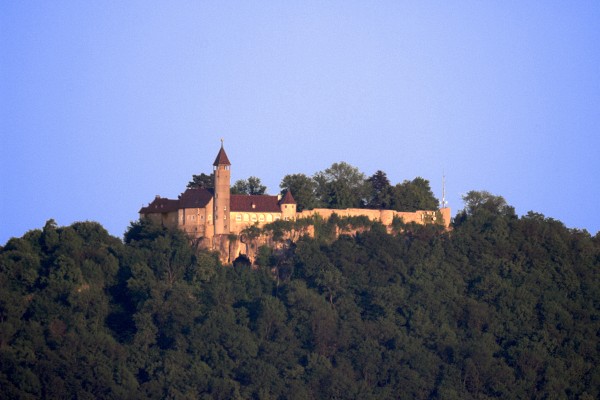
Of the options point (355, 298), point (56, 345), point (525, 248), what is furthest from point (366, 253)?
point (56, 345)

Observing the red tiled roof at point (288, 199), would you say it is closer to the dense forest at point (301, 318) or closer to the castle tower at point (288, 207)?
the castle tower at point (288, 207)

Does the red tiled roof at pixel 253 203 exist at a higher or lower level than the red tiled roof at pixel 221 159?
lower

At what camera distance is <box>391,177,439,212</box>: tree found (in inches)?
4348

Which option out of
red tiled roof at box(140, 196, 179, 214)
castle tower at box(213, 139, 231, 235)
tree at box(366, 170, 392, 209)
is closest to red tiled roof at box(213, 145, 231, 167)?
castle tower at box(213, 139, 231, 235)

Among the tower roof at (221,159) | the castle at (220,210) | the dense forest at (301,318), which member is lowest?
the dense forest at (301,318)

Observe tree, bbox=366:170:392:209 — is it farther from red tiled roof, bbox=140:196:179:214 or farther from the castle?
red tiled roof, bbox=140:196:179:214

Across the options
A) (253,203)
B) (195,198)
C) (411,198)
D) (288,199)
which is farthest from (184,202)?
(411,198)

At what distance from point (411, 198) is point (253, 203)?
10085mm

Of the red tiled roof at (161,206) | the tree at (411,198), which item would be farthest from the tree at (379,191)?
the red tiled roof at (161,206)

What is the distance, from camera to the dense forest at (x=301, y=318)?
3947 inches

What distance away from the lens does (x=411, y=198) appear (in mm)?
110438

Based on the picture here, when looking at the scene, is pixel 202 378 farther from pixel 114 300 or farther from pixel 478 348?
pixel 478 348

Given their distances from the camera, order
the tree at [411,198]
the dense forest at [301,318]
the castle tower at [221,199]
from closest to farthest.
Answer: the dense forest at [301,318] → the castle tower at [221,199] → the tree at [411,198]

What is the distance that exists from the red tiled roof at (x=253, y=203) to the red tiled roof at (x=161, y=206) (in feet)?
10.9
